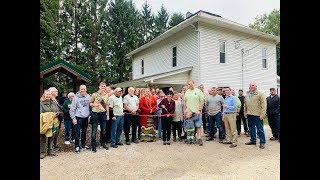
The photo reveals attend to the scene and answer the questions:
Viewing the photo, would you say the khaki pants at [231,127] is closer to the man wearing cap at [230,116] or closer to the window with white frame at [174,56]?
the man wearing cap at [230,116]

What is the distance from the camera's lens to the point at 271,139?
8.76 m

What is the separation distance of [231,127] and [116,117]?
11.1 ft

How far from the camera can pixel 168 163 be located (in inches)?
237

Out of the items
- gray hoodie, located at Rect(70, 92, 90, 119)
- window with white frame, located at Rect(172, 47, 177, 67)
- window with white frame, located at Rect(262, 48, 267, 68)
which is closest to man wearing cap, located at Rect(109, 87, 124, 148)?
gray hoodie, located at Rect(70, 92, 90, 119)

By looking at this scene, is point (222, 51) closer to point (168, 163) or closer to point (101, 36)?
point (168, 163)

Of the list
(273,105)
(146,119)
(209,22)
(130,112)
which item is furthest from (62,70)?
(209,22)

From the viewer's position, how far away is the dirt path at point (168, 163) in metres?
5.15

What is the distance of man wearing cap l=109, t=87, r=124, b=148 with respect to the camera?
306 inches

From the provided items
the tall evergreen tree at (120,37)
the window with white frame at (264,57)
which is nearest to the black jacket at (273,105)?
the window with white frame at (264,57)

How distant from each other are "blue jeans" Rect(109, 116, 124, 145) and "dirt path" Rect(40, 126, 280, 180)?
1.07ft

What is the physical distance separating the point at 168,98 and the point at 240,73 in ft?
32.8
